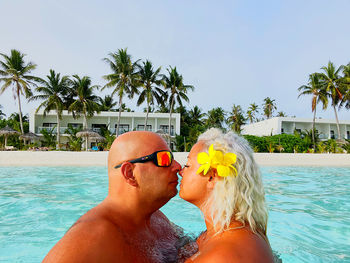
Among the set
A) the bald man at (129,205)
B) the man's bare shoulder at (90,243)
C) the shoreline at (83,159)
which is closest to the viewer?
the man's bare shoulder at (90,243)

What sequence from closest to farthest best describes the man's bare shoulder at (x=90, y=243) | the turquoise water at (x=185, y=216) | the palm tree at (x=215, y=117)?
the man's bare shoulder at (x=90, y=243)
the turquoise water at (x=185, y=216)
the palm tree at (x=215, y=117)

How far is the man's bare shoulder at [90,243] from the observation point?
3.98 feet

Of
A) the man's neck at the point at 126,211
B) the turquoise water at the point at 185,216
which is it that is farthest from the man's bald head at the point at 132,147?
the turquoise water at the point at 185,216

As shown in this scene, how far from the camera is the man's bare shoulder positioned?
3.98ft

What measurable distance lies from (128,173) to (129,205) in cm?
19

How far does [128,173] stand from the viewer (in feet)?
5.29

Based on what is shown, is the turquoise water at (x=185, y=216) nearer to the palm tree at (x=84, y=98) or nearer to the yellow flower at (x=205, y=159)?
the yellow flower at (x=205, y=159)

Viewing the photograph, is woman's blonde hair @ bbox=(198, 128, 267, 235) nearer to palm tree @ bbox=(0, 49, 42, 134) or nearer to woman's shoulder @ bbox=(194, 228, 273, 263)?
woman's shoulder @ bbox=(194, 228, 273, 263)

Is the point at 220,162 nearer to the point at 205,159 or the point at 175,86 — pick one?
the point at 205,159

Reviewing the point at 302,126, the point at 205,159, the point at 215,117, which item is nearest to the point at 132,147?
the point at 205,159

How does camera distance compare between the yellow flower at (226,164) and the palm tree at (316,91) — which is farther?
the palm tree at (316,91)

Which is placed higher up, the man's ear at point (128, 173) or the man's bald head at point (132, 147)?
the man's bald head at point (132, 147)

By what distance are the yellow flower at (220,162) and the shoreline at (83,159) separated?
13.3 meters

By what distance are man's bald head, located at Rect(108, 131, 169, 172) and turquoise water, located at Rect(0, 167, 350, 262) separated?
2.94m
